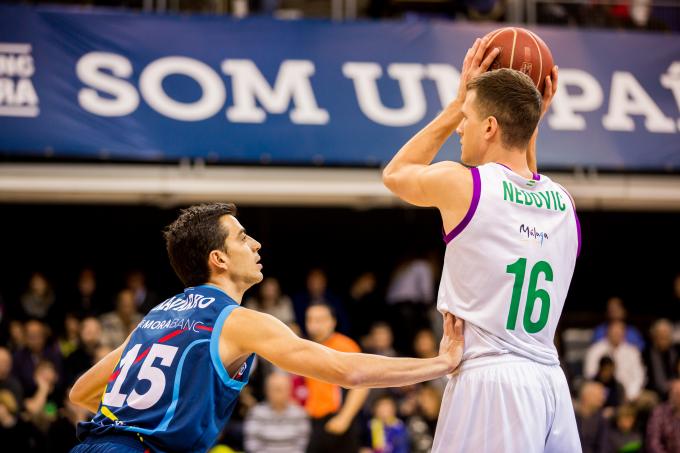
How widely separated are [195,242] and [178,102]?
8.38 meters

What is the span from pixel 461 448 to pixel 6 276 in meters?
13.0

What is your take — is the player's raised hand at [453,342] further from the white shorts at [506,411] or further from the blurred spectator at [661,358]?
the blurred spectator at [661,358]

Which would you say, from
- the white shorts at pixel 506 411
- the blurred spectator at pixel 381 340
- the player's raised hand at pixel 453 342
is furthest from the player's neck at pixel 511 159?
the blurred spectator at pixel 381 340

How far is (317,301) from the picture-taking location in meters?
14.0

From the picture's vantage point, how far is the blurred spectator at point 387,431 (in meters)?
11.3

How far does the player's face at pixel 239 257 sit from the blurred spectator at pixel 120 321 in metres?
8.76

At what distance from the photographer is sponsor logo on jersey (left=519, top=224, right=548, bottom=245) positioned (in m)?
4.18

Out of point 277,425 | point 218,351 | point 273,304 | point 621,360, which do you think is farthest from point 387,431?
point 218,351

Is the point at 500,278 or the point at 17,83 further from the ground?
the point at 17,83

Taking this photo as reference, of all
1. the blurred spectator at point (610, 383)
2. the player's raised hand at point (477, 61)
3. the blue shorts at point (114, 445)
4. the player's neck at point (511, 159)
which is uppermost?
the player's raised hand at point (477, 61)

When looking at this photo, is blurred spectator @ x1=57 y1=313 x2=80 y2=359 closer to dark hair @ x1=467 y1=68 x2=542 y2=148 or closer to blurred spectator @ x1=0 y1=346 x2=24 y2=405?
blurred spectator @ x1=0 y1=346 x2=24 y2=405

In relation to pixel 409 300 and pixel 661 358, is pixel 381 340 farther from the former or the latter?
pixel 661 358

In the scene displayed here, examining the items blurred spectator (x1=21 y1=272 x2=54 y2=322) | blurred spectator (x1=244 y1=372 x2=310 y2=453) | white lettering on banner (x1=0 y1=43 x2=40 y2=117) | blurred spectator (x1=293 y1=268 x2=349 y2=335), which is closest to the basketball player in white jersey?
blurred spectator (x1=244 y1=372 x2=310 y2=453)

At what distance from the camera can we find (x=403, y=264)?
49.0 feet
